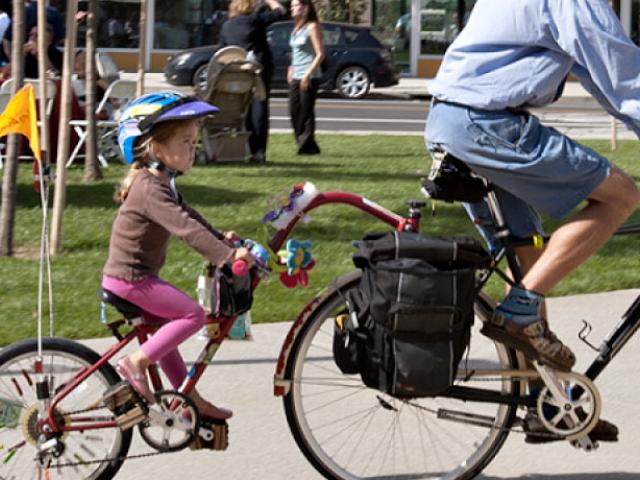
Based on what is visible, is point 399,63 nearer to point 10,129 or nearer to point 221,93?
point 221,93

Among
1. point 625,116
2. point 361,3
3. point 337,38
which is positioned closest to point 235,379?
point 625,116

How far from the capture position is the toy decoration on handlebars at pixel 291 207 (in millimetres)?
4625

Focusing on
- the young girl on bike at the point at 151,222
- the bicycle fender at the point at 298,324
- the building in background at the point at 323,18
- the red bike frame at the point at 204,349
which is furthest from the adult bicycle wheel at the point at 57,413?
the building in background at the point at 323,18

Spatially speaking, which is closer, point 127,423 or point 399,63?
point 127,423

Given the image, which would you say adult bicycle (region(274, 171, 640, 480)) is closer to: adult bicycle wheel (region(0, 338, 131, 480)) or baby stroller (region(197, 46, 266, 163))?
adult bicycle wheel (region(0, 338, 131, 480))

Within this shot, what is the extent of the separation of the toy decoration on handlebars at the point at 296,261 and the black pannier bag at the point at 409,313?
0.21 m

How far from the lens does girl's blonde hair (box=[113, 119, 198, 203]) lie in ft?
14.5

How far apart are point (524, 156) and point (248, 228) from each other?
5.55m

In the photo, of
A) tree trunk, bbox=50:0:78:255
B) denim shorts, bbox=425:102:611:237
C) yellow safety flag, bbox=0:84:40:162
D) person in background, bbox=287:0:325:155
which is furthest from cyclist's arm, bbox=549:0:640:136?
person in background, bbox=287:0:325:155

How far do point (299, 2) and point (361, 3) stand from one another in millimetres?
21189

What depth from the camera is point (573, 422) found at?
4.61 m

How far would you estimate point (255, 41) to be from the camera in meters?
14.2

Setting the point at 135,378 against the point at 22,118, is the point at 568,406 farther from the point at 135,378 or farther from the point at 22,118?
the point at 22,118

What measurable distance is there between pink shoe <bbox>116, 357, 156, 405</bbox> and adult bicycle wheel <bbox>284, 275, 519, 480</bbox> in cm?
46
